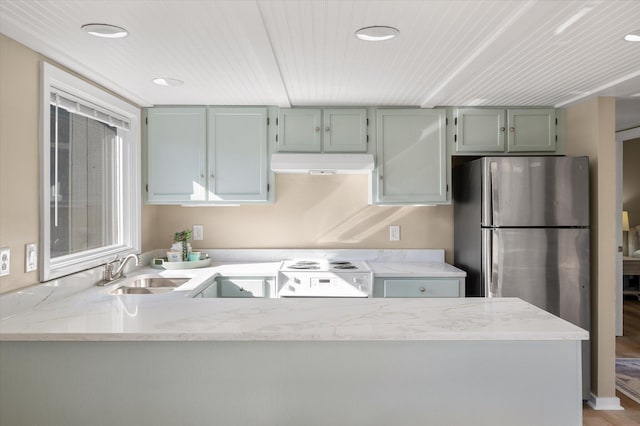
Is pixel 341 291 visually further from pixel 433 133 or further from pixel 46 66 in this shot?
pixel 46 66

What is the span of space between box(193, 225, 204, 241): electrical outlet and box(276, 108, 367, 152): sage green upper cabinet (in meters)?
1.01

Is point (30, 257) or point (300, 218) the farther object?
point (300, 218)

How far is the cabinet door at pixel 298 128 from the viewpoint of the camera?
3.55 metres

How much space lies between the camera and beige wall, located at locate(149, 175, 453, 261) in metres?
3.93

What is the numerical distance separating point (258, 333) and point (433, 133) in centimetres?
249

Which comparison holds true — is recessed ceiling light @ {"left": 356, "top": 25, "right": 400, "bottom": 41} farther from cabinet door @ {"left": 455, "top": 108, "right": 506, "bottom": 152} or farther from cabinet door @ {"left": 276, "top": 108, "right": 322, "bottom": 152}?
cabinet door @ {"left": 455, "top": 108, "right": 506, "bottom": 152}

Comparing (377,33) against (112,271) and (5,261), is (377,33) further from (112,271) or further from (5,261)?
(112,271)

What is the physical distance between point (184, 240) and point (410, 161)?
1921 millimetres

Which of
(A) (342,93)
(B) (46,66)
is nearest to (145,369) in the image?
(B) (46,66)

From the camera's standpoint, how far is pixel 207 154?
3.56 meters

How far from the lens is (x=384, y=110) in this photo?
3570mm

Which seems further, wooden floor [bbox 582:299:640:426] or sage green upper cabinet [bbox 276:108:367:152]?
sage green upper cabinet [bbox 276:108:367:152]

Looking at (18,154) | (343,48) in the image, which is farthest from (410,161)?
(18,154)

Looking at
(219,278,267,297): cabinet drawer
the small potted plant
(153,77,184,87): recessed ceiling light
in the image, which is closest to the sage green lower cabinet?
(219,278,267,297): cabinet drawer
